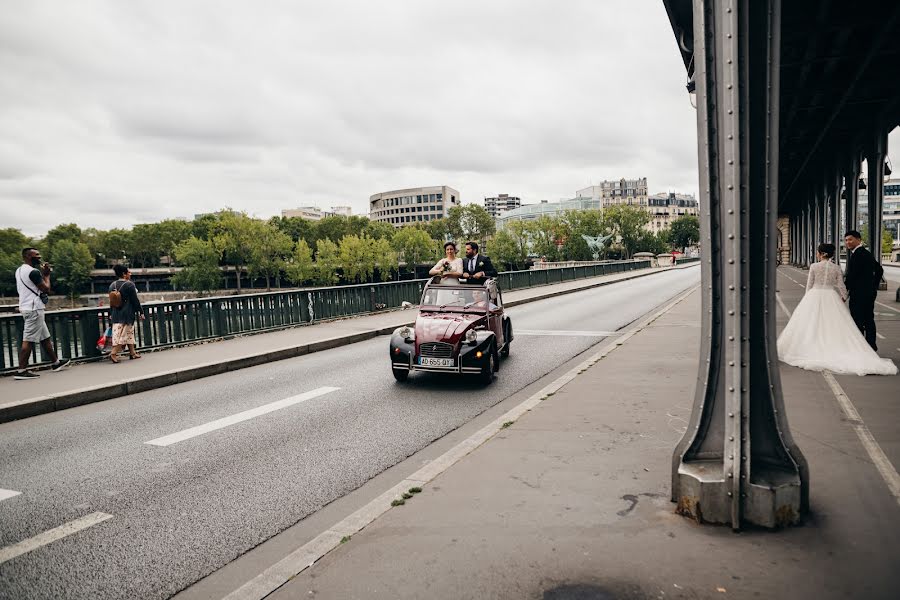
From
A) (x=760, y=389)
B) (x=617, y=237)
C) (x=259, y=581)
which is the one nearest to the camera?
(x=259, y=581)

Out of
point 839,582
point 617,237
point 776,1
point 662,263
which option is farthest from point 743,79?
point 617,237

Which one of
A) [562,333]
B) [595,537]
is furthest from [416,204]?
[595,537]

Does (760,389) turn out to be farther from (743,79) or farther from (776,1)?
(776,1)

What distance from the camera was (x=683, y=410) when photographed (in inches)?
263

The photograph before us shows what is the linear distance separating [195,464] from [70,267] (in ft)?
446

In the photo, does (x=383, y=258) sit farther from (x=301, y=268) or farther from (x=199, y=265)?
(x=199, y=265)

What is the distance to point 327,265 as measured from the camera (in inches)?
4572

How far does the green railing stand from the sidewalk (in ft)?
28.4

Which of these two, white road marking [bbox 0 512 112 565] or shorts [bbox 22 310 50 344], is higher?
shorts [bbox 22 310 50 344]

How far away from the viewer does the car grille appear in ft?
28.1

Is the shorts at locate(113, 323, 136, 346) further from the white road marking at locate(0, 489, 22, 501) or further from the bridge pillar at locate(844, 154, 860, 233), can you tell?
the bridge pillar at locate(844, 154, 860, 233)

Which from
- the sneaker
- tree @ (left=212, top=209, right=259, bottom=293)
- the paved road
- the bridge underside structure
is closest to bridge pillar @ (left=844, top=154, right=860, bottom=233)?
the paved road

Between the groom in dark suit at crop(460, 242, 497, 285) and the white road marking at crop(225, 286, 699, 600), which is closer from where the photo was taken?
the white road marking at crop(225, 286, 699, 600)

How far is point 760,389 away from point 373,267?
116 metres
